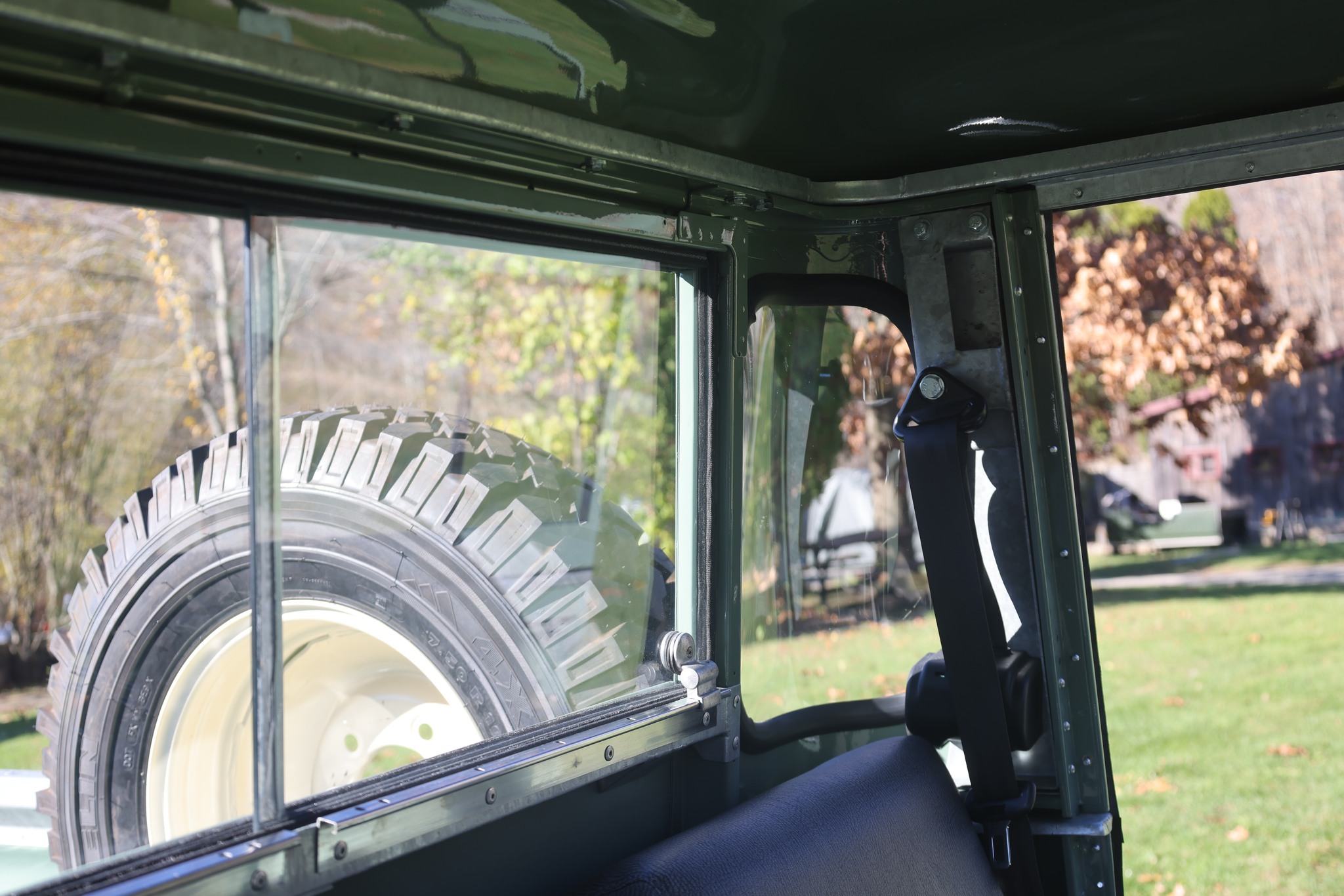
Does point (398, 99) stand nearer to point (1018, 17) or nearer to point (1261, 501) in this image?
point (1018, 17)

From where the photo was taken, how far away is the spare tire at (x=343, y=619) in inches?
53.4

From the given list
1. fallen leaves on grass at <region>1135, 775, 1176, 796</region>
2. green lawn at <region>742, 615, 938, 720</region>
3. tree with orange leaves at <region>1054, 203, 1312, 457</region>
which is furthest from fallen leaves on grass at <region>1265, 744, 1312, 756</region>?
green lawn at <region>742, 615, 938, 720</region>

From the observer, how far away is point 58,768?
139cm

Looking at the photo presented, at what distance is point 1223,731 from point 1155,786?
880 mm

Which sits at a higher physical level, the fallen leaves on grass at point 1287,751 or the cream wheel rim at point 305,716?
the cream wheel rim at point 305,716

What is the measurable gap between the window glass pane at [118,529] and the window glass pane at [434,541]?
0.09 metres

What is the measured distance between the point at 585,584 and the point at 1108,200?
1.22 metres

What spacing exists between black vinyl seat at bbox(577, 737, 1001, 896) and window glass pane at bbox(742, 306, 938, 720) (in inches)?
9.0

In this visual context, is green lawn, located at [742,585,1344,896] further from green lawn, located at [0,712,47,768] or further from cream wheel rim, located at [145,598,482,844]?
green lawn, located at [0,712,47,768]

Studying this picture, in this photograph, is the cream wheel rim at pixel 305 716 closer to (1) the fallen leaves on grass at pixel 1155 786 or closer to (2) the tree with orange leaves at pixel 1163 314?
(1) the fallen leaves on grass at pixel 1155 786

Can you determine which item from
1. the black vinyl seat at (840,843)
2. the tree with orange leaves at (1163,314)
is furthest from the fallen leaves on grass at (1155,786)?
the black vinyl seat at (840,843)

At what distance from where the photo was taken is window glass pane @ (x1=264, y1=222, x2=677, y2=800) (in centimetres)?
144

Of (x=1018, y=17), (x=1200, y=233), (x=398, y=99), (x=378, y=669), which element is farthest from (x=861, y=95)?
(x=1200, y=233)

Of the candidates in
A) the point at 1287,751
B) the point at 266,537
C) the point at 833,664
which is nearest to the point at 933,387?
the point at 833,664
